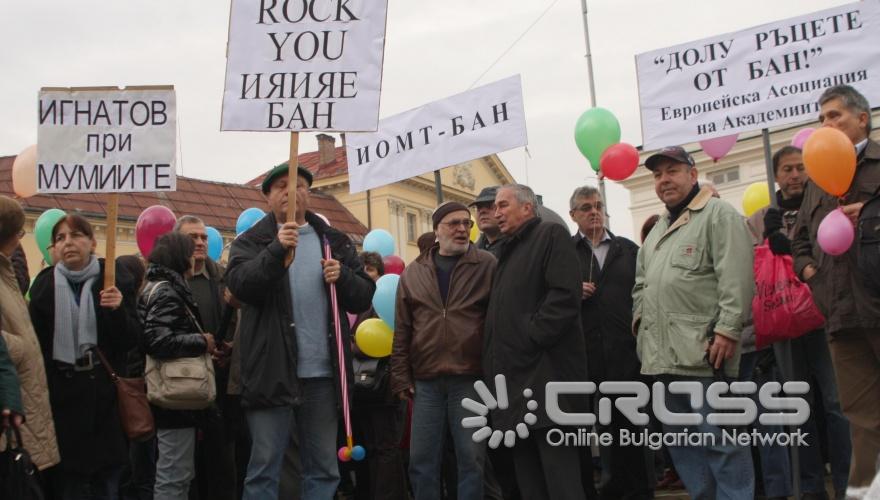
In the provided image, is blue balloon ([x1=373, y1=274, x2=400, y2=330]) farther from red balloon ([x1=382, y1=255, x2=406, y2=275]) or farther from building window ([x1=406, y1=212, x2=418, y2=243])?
building window ([x1=406, y1=212, x2=418, y2=243])

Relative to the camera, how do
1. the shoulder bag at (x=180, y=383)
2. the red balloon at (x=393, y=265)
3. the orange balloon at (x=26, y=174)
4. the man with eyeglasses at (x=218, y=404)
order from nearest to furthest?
the shoulder bag at (x=180, y=383) < the man with eyeglasses at (x=218, y=404) < the orange balloon at (x=26, y=174) < the red balloon at (x=393, y=265)

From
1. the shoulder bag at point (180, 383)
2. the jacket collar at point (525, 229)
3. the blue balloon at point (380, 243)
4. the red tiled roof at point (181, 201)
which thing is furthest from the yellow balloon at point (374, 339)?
the red tiled roof at point (181, 201)

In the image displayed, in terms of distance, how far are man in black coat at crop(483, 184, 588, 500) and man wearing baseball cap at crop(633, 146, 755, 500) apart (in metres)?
0.45

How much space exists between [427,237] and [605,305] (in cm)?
148

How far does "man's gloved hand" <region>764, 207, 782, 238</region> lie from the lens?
5.89 meters

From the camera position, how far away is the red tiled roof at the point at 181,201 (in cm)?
3098

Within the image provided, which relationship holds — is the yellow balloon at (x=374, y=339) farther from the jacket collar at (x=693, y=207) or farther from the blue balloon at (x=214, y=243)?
the blue balloon at (x=214, y=243)

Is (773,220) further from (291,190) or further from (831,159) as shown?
(291,190)

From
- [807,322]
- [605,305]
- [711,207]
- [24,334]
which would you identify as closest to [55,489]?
[24,334]

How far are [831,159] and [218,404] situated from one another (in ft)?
13.7

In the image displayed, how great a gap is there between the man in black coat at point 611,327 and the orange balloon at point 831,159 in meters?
1.89

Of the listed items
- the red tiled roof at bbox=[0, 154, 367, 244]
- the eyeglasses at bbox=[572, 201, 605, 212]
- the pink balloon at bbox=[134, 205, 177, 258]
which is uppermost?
the red tiled roof at bbox=[0, 154, 367, 244]

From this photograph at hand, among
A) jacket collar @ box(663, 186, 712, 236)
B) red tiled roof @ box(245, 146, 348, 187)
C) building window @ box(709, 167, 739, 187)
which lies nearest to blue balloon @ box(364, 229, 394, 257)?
jacket collar @ box(663, 186, 712, 236)

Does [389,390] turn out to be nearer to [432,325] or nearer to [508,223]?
[432,325]
